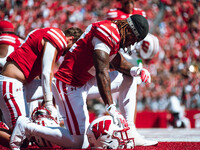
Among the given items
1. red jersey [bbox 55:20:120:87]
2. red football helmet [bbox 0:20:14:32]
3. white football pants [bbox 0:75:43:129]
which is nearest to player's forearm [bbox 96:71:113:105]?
red jersey [bbox 55:20:120:87]

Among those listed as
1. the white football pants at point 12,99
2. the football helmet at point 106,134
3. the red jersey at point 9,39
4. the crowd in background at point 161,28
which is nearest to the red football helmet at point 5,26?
the red jersey at point 9,39

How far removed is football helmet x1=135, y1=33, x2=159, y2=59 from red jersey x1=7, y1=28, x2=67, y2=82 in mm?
1904

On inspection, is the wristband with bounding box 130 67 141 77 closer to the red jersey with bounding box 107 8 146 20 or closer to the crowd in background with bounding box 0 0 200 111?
the red jersey with bounding box 107 8 146 20

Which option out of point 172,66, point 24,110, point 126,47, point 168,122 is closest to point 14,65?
point 24,110

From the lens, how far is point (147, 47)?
5.52m

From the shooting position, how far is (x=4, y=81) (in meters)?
3.85

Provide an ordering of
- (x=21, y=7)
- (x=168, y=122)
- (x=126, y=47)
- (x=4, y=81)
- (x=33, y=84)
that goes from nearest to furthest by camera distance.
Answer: (x=126, y=47) < (x=4, y=81) < (x=33, y=84) < (x=168, y=122) < (x=21, y=7)

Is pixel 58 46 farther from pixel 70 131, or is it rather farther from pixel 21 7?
pixel 21 7

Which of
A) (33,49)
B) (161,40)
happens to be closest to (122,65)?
(33,49)

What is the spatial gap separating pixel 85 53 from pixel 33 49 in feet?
2.34

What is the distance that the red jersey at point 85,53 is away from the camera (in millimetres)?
3316

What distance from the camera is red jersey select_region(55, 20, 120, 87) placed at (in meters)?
3.32

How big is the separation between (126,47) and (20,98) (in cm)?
128

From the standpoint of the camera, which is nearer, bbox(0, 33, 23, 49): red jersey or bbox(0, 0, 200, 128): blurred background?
bbox(0, 33, 23, 49): red jersey
